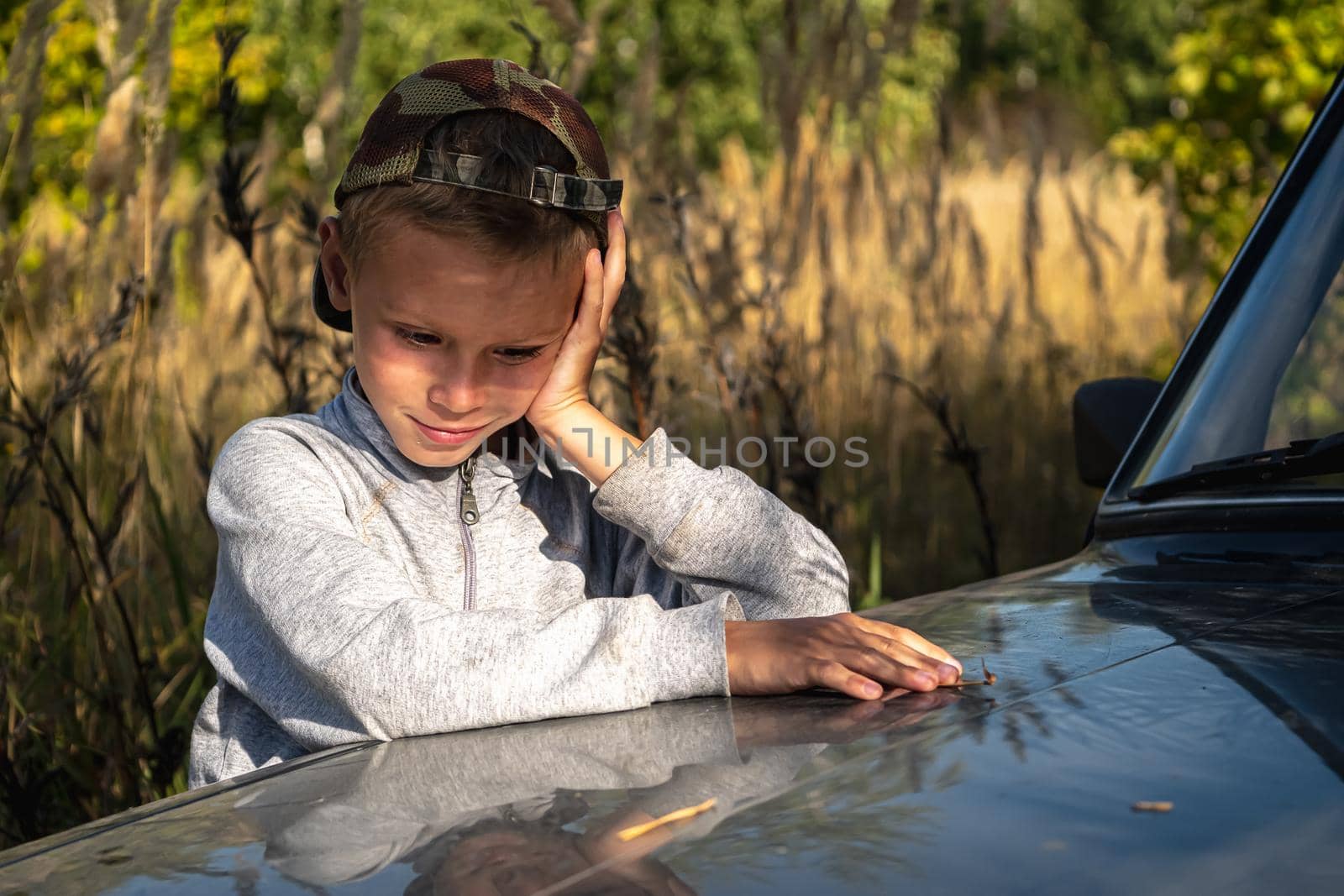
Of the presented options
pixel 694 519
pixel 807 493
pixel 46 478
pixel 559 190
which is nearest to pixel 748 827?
pixel 694 519

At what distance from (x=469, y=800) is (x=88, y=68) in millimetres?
5873

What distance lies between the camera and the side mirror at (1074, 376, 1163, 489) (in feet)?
7.19

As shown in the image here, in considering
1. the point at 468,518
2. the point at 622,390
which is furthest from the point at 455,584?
the point at 622,390

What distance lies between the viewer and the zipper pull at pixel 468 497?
1917 mm

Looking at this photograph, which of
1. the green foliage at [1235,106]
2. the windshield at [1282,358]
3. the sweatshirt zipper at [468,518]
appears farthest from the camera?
the green foliage at [1235,106]

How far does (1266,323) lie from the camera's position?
2.09 meters

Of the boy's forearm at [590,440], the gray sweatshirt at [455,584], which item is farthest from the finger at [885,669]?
the boy's forearm at [590,440]

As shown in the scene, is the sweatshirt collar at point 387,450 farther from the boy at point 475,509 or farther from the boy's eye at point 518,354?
the boy's eye at point 518,354

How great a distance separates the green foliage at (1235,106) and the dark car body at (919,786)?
16.3ft

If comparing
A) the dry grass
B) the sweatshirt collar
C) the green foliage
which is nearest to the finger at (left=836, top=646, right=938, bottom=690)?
the sweatshirt collar

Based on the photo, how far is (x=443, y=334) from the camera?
5.87 ft

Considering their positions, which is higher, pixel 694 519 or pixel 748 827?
pixel 694 519

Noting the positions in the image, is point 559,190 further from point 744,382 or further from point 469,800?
point 744,382

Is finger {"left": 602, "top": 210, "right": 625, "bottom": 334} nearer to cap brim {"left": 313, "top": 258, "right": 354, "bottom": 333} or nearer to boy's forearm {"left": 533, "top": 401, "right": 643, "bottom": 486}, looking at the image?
boy's forearm {"left": 533, "top": 401, "right": 643, "bottom": 486}
